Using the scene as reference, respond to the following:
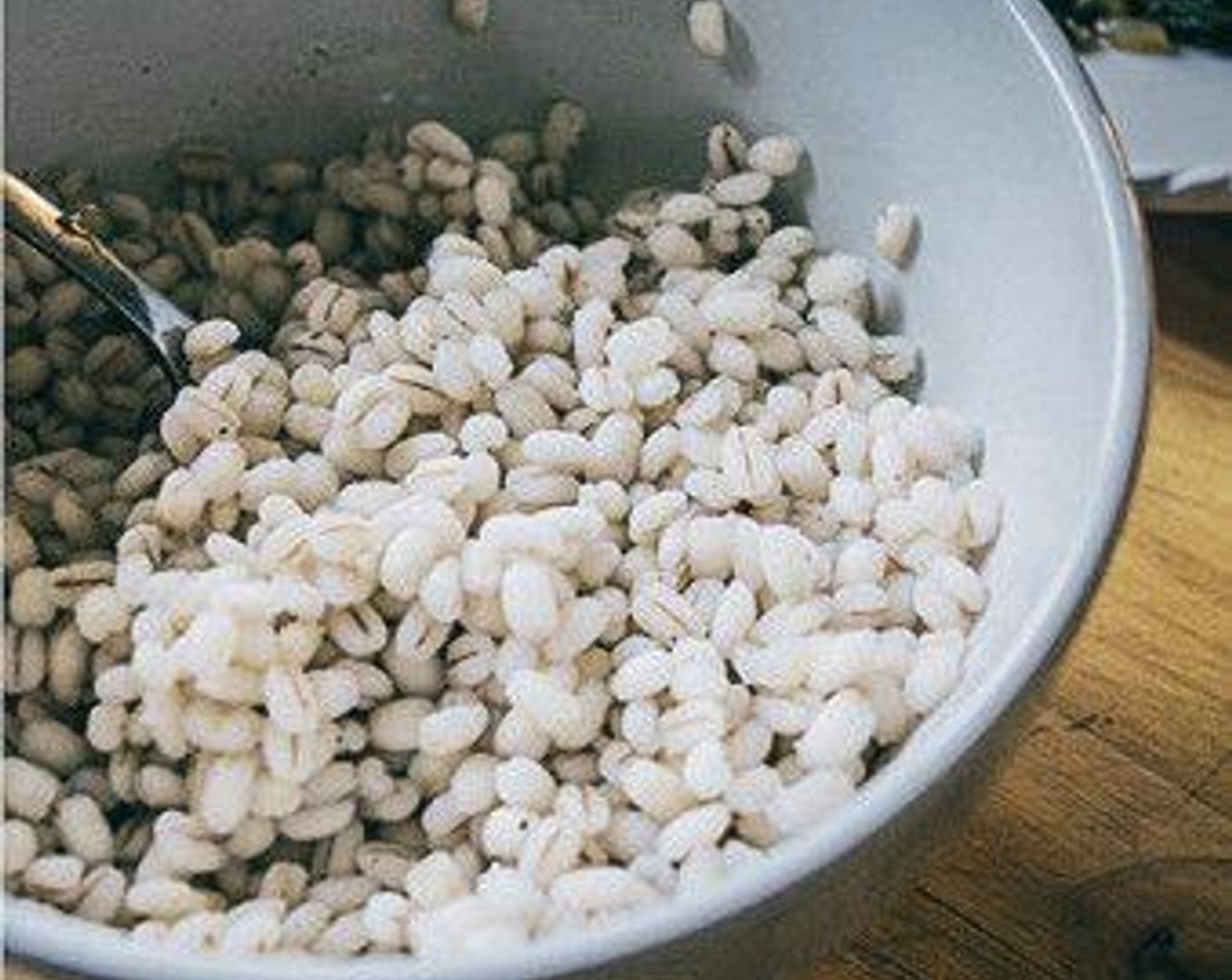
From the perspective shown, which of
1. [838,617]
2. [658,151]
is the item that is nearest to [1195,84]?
[658,151]

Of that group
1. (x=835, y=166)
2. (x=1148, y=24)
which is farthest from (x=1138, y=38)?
(x=835, y=166)

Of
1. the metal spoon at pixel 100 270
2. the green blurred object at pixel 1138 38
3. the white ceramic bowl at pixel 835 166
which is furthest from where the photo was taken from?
the green blurred object at pixel 1138 38

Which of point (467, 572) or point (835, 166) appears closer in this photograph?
point (467, 572)

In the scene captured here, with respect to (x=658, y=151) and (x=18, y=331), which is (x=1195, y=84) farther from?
(x=18, y=331)

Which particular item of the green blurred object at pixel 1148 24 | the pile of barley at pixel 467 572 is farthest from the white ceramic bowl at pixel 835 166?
the green blurred object at pixel 1148 24

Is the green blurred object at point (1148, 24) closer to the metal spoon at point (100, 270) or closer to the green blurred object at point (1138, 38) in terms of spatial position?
the green blurred object at point (1138, 38)

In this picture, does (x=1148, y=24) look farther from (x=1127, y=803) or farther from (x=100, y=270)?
(x=100, y=270)
